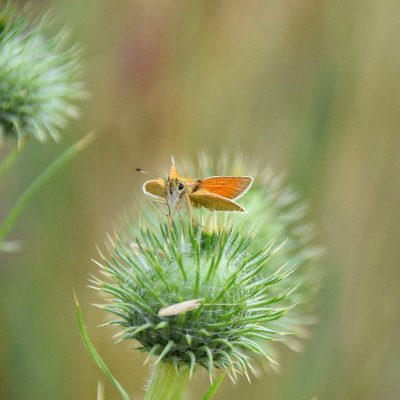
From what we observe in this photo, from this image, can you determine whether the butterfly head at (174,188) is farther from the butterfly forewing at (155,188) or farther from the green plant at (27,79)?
the green plant at (27,79)

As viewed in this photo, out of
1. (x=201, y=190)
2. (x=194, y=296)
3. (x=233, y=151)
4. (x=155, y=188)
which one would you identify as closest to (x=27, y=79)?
(x=155, y=188)

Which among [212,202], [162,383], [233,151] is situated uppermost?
[233,151]

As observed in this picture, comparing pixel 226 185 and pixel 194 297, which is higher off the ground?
pixel 226 185

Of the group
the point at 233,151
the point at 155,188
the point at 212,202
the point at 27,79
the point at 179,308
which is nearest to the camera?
the point at 179,308

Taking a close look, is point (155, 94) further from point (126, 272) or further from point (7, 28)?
point (126, 272)

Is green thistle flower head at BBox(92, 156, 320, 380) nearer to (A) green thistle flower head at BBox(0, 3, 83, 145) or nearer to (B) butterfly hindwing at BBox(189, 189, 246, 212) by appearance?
(B) butterfly hindwing at BBox(189, 189, 246, 212)

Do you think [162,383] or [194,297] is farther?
[162,383]

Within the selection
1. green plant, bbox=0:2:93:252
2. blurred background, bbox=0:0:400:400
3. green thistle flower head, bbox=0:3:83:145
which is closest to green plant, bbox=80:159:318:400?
green plant, bbox=0:2:93:252

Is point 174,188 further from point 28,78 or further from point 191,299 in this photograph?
point 28,78
